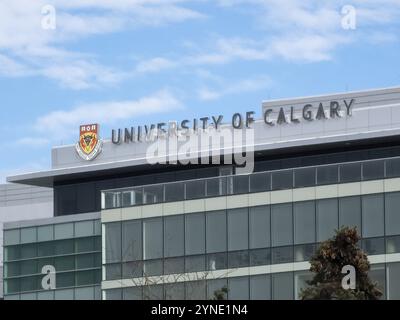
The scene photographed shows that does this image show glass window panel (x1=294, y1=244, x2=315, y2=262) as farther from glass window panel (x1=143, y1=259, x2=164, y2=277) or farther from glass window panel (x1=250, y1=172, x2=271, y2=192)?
glass window panel (x1=143, y1=259, x2=164, y2=277)

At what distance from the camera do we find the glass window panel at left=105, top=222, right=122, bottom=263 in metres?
67.6

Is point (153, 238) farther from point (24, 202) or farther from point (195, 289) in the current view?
point (24, 202)

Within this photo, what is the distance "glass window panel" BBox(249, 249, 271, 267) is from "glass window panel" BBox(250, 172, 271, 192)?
3.04 meters

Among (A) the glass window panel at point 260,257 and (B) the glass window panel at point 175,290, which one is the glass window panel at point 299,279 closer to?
(A) the glass window panel at point 260,257

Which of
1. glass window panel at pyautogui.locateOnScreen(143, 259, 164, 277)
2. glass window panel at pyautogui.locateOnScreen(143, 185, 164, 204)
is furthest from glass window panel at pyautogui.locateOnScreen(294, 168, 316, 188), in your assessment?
glass window panel at pyautogui.locateOnScreen(143, 259, 164, 277)

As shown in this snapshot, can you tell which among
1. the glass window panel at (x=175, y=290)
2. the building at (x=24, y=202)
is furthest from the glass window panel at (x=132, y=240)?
the building at (x=24, y=202)

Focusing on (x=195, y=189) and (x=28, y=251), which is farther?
(x=28, y=251)

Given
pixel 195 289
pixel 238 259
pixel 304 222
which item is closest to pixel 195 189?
pixel 238 259

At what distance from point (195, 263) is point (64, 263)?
31.3 ft

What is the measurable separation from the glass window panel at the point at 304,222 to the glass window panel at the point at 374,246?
2800 millimetres

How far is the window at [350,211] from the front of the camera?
200ft

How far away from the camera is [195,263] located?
2544 inches
